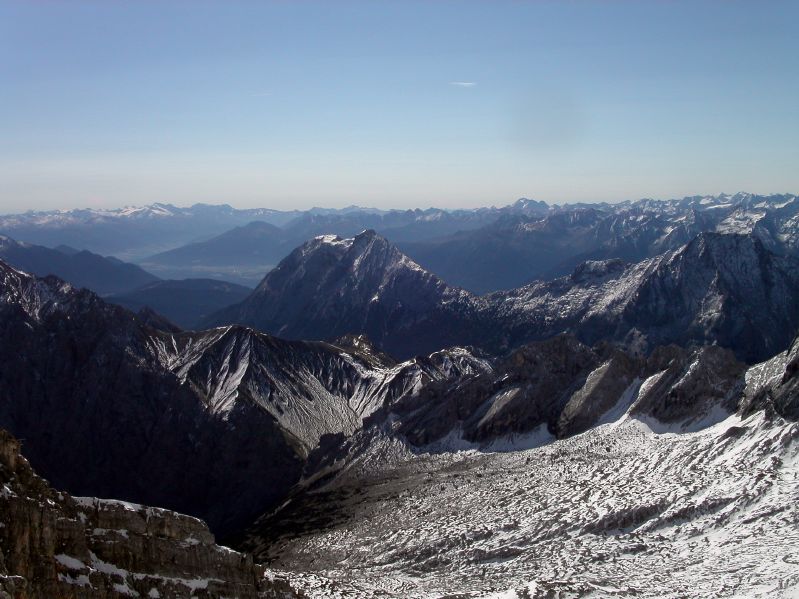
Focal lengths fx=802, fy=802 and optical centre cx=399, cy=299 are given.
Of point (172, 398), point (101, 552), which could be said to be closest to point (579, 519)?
point (101, 552)

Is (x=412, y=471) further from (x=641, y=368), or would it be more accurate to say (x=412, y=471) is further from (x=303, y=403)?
(x=303, y=403)

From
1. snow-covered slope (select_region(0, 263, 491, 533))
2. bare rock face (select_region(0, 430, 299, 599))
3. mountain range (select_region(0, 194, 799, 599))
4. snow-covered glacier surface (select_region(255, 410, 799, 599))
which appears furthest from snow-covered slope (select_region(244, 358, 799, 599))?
snow-covered slope (select_region(0, 263, 491, 533))

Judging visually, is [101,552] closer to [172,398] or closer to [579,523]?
[579,523]

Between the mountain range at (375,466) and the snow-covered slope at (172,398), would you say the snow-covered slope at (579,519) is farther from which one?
the snow-covered slope at (172,398)

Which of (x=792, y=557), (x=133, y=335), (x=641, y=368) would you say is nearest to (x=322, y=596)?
(x=792, y=557)

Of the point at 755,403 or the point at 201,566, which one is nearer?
the point at 201,566

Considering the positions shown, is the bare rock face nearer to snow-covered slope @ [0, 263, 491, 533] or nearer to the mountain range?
the mountain range

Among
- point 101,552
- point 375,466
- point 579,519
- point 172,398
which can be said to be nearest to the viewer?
point 101,552
